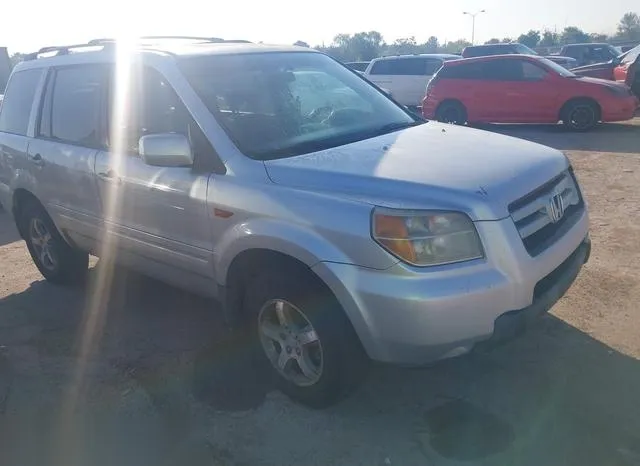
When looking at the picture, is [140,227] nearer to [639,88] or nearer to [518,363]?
[518,363]

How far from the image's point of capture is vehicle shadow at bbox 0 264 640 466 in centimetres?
309

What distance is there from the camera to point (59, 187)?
484 cm

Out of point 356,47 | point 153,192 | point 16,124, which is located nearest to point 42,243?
point 16,124

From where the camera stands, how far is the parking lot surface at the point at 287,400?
10.2 ft

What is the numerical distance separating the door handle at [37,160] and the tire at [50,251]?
1.42 ft

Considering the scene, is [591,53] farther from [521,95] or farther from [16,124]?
[16,124]

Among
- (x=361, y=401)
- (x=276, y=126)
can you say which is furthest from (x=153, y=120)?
(x=361, y=401)

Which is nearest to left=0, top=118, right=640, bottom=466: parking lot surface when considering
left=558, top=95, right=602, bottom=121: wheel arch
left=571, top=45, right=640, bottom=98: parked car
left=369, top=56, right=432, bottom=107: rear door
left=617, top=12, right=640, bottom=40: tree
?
left=558, top=95, right=602, bottom=121: wheel arch

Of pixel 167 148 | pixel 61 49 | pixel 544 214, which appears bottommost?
pixel 544 214

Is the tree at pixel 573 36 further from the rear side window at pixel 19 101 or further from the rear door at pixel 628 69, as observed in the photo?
the rear side window at pixel 19 101

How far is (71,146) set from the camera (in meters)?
4.66

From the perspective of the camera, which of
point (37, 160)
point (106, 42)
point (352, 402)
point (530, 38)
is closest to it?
point (352, 402)

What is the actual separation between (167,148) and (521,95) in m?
11.0

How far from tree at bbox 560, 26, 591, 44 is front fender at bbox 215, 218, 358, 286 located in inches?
2251
